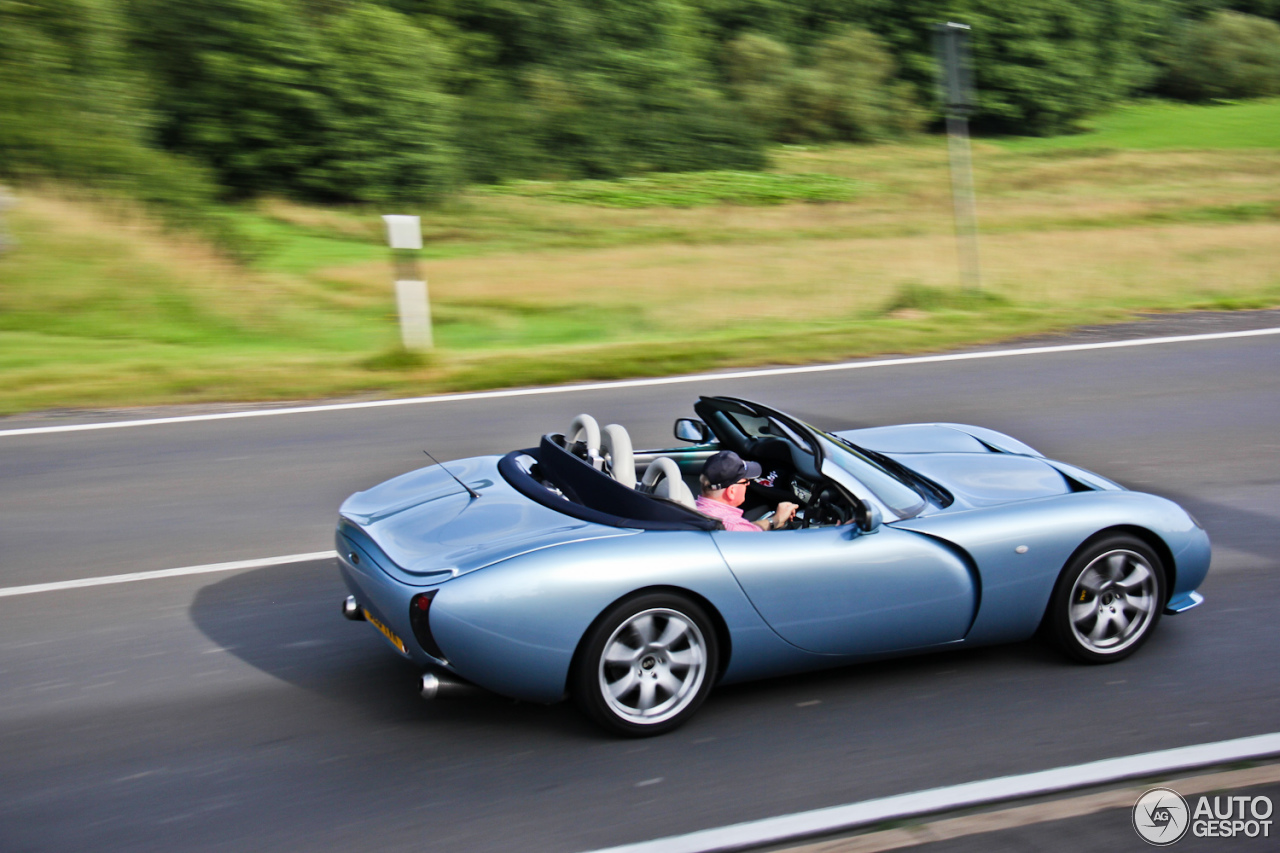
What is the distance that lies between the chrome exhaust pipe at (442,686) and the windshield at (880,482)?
1678mm

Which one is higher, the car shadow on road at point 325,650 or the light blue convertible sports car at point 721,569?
the light blue convertible sports car at point 721,569

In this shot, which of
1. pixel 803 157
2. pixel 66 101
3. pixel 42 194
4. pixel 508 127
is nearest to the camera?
pixel 42 194

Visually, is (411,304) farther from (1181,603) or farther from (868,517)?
(1181,603)

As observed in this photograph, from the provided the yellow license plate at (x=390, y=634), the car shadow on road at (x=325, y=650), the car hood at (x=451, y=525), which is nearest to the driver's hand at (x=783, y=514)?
the car hood at (x=451, y=525)

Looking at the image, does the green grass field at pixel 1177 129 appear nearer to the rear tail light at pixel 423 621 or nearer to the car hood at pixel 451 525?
the car hood at pixel 451 525

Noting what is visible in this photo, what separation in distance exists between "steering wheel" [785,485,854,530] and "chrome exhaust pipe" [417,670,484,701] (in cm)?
140

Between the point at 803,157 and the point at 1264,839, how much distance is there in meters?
36.3

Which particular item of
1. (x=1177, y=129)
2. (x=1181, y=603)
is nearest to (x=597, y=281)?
(x=1181, y=603)

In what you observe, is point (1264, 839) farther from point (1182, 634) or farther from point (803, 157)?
point (803, 157)

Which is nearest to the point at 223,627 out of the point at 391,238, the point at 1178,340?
the point at 391,238

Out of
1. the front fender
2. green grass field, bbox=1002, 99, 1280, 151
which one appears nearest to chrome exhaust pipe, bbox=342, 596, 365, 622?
the front fender

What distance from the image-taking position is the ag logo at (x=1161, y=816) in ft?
11.9

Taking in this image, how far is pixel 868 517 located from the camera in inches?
174

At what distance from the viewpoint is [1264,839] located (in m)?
3.60
